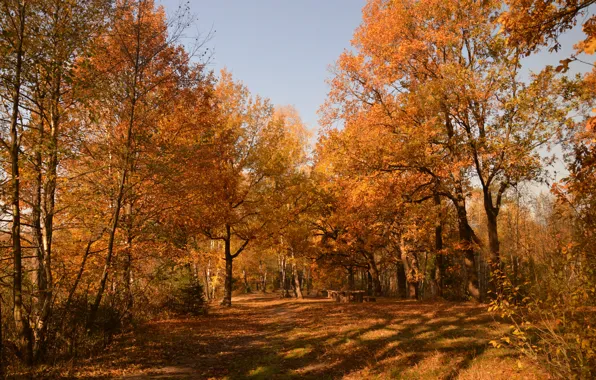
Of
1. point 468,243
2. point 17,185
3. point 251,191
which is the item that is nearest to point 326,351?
point 17,185

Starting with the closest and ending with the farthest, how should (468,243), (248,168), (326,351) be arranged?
(326,351) → (468,243) → (248,168)

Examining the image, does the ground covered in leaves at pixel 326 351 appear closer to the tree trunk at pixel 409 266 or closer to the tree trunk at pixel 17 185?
the tree trunk at pixel 17 185

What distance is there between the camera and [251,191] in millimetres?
22891

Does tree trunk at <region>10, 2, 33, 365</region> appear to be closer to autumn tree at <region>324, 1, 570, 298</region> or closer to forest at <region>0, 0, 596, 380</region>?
forest at <region>0, 0, 596, 380</region>

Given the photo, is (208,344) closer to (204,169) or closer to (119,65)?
(204,169)

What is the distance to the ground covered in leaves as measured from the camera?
7.93 meters

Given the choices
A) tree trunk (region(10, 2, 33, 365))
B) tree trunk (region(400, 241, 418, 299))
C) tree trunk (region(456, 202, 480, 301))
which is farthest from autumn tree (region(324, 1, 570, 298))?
tree trunk (region(10, 2, 33, 365))

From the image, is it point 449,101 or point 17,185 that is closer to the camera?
point 17,185

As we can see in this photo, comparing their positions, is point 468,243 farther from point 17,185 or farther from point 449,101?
point 17,185

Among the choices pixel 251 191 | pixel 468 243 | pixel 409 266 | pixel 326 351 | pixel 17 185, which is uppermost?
pixel 251 191

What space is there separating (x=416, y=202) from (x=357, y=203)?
10.9 feet

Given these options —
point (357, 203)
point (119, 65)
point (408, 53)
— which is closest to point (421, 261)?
point (357, 203)

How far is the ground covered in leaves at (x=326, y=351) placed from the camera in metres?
7.93

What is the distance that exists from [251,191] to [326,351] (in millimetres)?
13860
